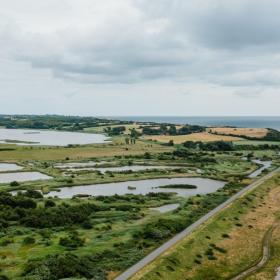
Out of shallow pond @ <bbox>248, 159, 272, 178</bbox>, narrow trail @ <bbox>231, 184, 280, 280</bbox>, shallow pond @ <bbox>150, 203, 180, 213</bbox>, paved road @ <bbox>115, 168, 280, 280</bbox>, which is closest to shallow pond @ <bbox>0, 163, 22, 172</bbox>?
shallow pond @ <bbox>150, 203, 180, 213</bbox>

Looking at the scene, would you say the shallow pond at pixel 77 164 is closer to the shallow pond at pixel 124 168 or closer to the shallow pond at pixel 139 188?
the shallow pond at pixel 124 168

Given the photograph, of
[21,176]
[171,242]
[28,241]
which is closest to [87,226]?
[28,241]

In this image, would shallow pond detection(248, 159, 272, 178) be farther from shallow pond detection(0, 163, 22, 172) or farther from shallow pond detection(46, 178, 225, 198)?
shallow pond detection(0, 163, 22, 172)

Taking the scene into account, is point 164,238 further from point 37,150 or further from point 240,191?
point 37,150

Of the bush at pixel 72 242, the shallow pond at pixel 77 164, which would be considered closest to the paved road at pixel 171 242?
the bush at pixel 72 242

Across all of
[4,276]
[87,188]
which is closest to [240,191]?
[87,188]

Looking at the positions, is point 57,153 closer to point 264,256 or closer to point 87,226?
point 87,226

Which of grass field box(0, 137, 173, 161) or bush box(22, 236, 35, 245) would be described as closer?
bush box(22, 236, 35, 245)
